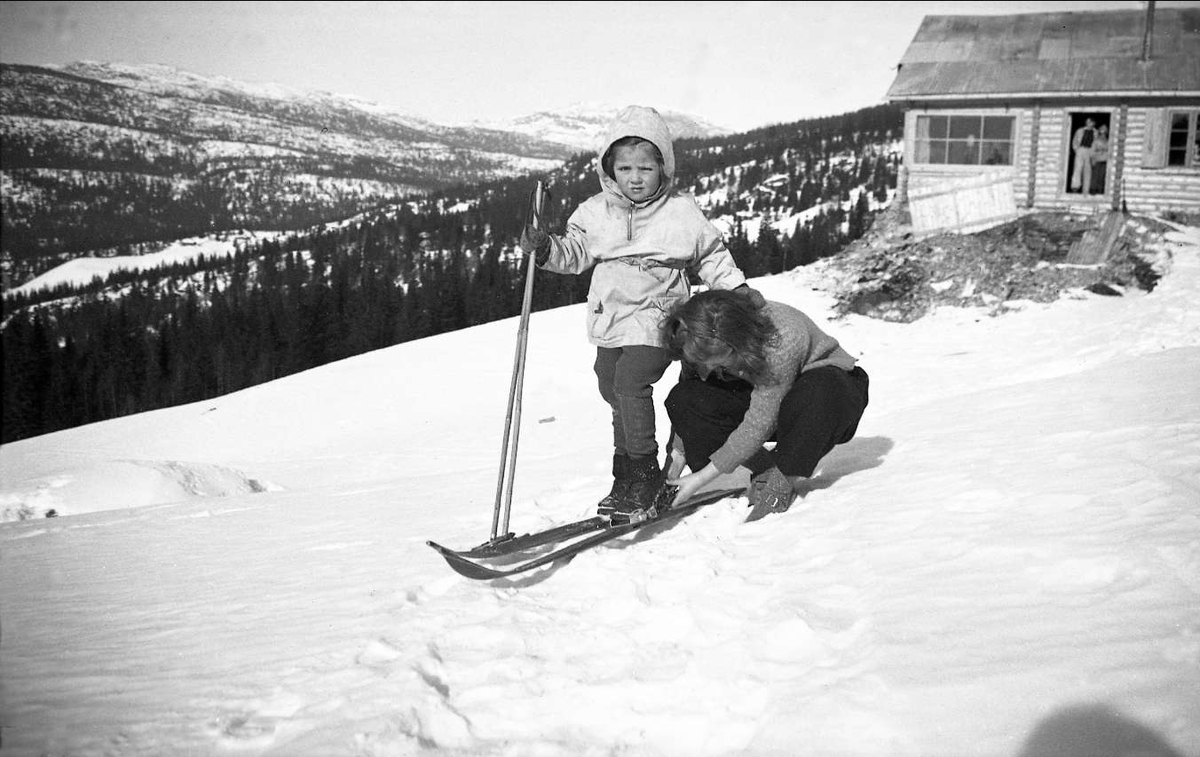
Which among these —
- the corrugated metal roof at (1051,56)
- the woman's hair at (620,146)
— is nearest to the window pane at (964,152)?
the corrugated metal roof at (1051,56)

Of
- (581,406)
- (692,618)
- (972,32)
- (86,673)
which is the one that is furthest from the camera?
(972,32)

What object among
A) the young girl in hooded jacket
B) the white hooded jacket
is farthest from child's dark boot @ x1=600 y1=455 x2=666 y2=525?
the white hooded jacket

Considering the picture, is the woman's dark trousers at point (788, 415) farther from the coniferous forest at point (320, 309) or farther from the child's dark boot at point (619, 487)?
the coniferous forest at point (320, 309)

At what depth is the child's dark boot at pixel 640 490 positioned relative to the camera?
149 inches

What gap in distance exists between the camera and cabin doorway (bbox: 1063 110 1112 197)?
1819 centimetres

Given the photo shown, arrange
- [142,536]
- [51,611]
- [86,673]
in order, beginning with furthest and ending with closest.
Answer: [142,536], [51,611], [86,673]

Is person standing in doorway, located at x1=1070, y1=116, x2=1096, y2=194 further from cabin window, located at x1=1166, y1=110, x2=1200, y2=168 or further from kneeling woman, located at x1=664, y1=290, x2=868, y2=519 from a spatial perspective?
kneeling woman, located at x1=664, y1=290, x2=868, y2=519

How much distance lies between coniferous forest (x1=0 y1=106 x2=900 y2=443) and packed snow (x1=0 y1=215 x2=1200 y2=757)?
103 ft

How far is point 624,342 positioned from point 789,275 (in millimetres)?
19433

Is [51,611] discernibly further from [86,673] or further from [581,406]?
[581,406]

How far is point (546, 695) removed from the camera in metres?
2.23

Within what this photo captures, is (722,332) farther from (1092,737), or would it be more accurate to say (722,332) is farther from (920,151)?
(920,151)

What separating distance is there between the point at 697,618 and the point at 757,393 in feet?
4.11

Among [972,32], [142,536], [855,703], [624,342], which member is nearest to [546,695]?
[855,703]
